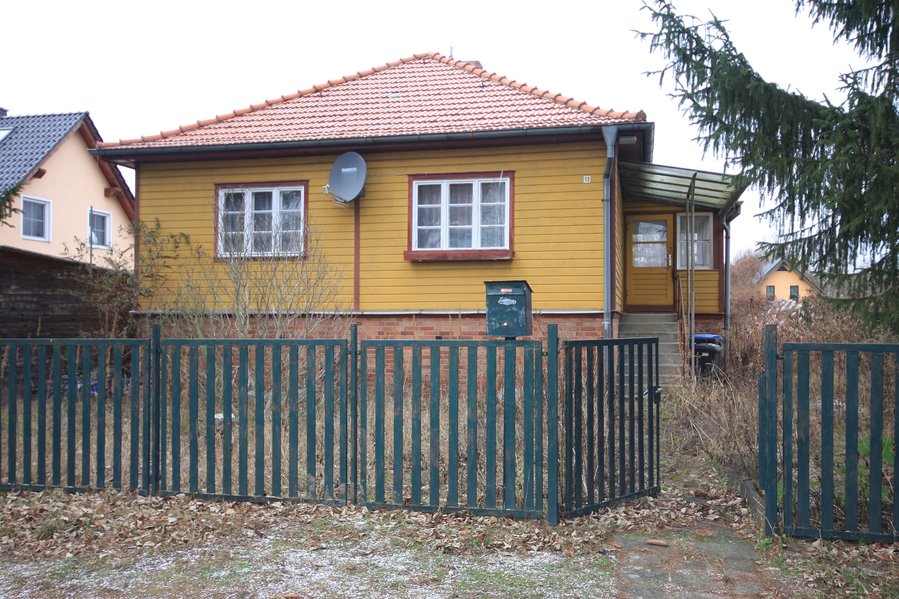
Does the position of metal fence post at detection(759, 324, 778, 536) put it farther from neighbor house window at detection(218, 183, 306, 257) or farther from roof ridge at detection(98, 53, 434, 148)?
roof ridge at detection(98, 53, 434, 148)

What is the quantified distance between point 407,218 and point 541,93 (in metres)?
3.38

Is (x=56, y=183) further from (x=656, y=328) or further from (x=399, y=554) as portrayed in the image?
(x=399, y=554)

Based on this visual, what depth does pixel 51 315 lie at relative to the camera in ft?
44.7

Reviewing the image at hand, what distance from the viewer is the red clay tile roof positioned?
1290 cm

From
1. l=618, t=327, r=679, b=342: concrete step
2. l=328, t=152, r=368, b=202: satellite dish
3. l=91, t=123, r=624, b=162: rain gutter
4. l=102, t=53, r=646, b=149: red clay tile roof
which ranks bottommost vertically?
l=618, t=327, r=679, b=342: concrete step

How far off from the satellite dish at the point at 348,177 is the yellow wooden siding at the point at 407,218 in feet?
1.01

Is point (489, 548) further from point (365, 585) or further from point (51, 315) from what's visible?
point (51, 315)

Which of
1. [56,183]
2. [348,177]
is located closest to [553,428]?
[348,177]

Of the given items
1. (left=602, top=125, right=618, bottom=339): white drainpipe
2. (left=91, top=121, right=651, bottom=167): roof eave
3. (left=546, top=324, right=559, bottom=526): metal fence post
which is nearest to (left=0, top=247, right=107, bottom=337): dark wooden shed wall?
(left=91, top=121, right=651, bottom=167): roof eave

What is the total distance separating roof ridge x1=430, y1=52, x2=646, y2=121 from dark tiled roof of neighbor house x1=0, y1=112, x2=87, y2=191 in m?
11.7

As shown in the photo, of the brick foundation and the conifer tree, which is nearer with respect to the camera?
the conifer tree

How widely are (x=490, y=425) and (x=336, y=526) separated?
4.45 ft

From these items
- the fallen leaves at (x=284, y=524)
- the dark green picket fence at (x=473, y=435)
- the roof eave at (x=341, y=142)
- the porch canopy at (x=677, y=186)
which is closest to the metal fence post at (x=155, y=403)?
the fallen leaves at (x=284, y=524)

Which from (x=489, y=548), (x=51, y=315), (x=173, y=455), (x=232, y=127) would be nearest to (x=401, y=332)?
(x=232, y=127)
